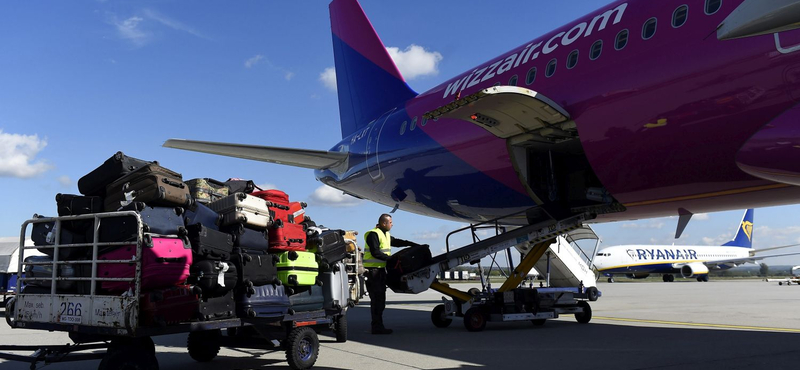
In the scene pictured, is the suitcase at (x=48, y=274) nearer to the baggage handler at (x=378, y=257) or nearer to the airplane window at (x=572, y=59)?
the baggage handler at (x=378, y=257)

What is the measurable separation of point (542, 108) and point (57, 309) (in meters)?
5.42

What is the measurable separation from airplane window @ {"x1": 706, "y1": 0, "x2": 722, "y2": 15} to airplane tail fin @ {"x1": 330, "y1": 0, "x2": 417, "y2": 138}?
8.58 meters

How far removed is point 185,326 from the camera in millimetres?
4418

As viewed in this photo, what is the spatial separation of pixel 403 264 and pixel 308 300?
333cm

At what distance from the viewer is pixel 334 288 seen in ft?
19.9

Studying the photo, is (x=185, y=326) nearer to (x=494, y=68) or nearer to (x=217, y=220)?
(x=217, y=220)

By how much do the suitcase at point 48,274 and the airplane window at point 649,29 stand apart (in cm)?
614

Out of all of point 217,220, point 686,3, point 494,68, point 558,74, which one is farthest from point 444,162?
point 217,220

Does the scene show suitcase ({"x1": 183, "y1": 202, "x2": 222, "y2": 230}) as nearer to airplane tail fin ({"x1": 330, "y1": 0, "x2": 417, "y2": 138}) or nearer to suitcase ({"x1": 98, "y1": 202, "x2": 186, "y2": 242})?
Result: suitcase ({"x1": 98, "y1": 202, "x2": 186, "y2": 242})

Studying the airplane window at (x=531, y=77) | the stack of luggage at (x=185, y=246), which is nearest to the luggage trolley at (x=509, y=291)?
the airplane window at (x=531, y=77)

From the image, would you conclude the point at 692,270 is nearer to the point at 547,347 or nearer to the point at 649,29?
the point at 547,347

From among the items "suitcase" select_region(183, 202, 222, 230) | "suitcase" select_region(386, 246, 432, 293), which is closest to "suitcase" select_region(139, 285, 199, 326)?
"suitcase" select_region(183, 202, 222, 230)

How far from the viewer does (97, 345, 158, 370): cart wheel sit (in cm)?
416

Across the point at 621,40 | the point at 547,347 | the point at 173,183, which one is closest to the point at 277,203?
the point at 173,183
